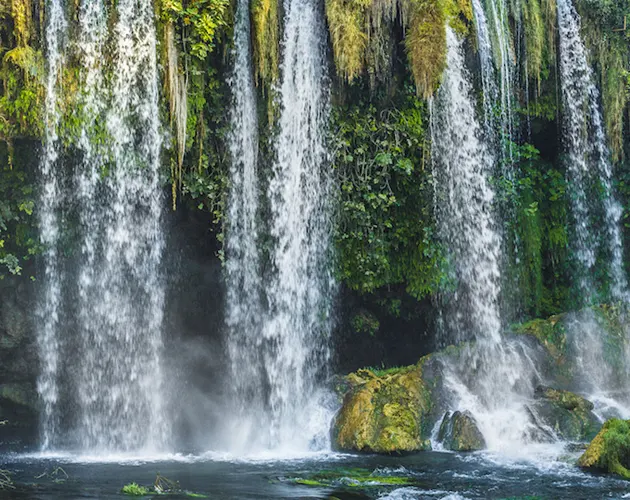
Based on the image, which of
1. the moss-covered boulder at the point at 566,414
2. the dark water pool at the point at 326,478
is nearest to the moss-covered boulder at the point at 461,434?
the dark water pool at the point at 326,478

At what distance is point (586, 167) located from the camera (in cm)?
1562

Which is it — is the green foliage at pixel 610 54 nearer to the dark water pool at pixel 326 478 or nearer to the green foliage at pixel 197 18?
the green foliage at pixel 197 18

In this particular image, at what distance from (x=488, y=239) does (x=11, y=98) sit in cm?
857

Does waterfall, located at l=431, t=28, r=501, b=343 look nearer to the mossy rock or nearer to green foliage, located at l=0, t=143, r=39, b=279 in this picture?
the mossy rock

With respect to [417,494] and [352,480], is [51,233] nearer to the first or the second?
[352,480]

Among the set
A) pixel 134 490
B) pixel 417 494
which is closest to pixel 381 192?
pixel 417 494

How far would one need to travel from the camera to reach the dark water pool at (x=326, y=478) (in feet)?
28.2

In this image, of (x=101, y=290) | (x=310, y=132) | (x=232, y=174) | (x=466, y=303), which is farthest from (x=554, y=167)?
(x=101, y=290)

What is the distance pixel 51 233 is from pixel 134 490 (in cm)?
585

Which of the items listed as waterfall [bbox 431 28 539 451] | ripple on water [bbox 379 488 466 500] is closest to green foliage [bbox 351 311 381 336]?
waterfall [bbox 431 28 539 451]

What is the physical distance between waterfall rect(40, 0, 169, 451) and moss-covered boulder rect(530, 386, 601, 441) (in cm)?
604

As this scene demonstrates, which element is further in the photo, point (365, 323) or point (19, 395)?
point (365, 323)

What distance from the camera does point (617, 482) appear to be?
9.03 m

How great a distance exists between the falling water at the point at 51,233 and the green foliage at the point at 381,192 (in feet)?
15.3
